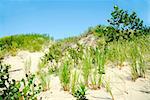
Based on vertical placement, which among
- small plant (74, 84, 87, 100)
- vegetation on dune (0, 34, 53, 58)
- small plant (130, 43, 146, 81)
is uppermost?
vegetation on dune (0, 34, 53, 58)

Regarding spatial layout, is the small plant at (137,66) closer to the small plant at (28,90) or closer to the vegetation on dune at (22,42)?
the small plant at (28,90)

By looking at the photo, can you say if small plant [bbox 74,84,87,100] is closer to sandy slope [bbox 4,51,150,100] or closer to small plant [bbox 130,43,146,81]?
sandy slope [bbox 4,51,150,100]

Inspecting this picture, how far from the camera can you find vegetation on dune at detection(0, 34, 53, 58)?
1499cm

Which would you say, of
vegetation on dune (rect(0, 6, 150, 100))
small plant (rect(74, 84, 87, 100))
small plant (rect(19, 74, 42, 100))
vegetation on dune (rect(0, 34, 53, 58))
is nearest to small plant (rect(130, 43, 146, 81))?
vegetation on dune (rect(0, 6, 150, 100))

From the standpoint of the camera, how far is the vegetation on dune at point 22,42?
15.0 metres

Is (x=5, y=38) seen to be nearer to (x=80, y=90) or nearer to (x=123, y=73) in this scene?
(x=123, y=73)

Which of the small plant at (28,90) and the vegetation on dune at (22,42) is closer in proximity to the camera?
the small plant at (28,90)

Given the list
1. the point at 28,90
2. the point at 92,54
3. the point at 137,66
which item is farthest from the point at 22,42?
the point at 28,90

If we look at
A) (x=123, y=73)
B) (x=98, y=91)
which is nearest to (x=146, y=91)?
(x=98, y=91)

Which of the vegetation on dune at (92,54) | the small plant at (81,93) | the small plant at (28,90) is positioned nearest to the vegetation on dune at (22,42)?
the vegetation on dune at (92,54)

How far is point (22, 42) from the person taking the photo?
667 inches

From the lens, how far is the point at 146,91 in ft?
17.0

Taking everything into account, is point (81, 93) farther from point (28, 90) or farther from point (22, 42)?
point (22, 42)

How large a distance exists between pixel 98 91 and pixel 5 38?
526 inches
